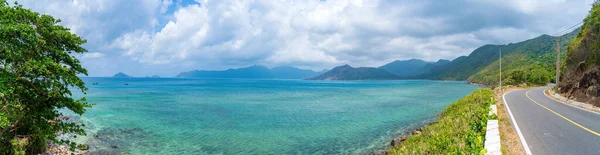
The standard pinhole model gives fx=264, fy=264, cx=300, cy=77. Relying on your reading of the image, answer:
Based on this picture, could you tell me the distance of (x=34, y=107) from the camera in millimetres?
14164

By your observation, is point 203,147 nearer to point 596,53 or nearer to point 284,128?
point 284,128

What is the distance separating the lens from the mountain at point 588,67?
2741 cm

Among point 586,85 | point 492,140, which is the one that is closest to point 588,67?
point 586,85

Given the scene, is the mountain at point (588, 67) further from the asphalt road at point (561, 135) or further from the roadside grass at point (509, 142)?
the roadside grass at point (509, 142)

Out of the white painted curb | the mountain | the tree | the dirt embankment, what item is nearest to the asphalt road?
the white painted curb

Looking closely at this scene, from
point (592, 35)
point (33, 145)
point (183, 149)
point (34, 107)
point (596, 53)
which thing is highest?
point (592, 35)

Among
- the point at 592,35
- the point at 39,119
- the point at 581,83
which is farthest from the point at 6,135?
the point at 592,35

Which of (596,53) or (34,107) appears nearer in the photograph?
(34,107)

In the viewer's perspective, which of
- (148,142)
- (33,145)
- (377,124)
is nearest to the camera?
(33,145)

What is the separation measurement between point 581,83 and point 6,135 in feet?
169

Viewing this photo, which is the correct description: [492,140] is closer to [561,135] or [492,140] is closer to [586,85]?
[561,135]

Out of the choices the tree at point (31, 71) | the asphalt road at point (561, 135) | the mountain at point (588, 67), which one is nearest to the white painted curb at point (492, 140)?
the asphalt road at point (561, 135)

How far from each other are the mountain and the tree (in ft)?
133

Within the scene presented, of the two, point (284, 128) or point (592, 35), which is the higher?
point (592, 35)
